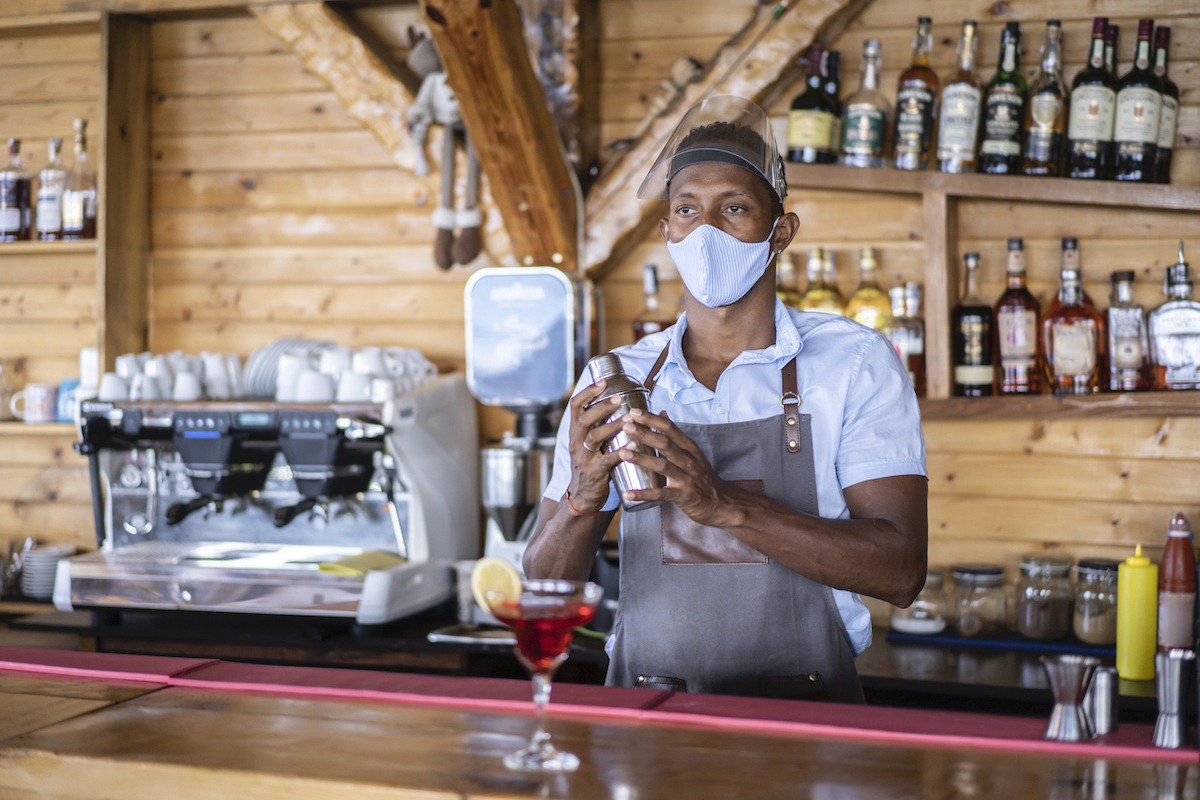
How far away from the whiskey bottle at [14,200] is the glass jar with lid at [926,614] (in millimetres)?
2520

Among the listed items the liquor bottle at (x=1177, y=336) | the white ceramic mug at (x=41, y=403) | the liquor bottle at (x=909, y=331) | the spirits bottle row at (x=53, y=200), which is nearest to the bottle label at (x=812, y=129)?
the liquor bottle at (x=909, y=331)

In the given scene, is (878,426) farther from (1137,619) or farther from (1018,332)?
(1018,332)

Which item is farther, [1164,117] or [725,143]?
[1164,117]

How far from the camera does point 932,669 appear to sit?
2121 mm

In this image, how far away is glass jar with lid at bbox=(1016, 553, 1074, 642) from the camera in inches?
91.0

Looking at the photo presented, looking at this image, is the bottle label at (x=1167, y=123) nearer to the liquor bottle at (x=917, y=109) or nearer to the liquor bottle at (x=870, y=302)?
the liquor bottle at (x=917, y=109)

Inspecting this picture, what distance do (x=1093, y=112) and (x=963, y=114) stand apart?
257mm

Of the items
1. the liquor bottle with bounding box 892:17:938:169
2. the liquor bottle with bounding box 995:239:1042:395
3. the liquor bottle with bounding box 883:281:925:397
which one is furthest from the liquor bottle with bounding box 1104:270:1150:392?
the liquor bottle with bounding box 892:17:938:169

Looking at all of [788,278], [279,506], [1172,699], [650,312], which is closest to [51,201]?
[279,506]

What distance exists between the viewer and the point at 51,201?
2992mm

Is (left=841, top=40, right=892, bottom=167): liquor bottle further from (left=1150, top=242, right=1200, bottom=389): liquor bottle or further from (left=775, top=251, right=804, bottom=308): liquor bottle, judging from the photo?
(left=1150, top=242, right=1200, bottom=389): liquor bottle

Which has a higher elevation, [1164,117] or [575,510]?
[1164,117]

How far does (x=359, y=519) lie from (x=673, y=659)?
1.14 m

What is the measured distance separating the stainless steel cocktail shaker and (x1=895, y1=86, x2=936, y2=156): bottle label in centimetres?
140
